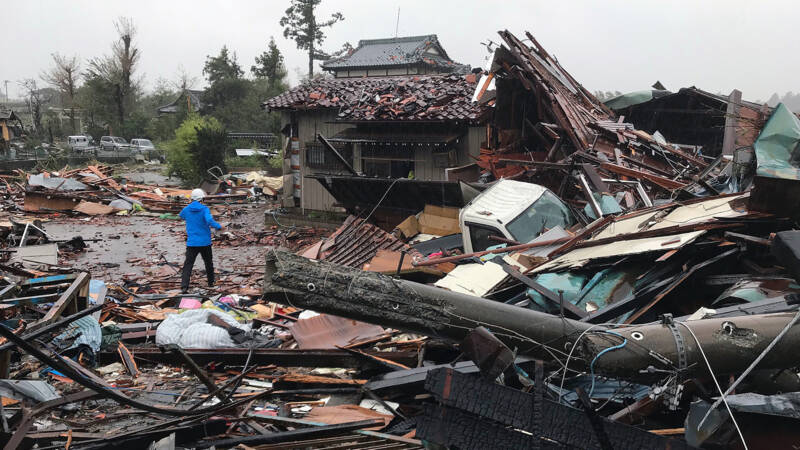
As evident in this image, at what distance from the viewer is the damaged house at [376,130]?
13.7m

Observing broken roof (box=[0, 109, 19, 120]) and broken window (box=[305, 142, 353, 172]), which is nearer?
broken window (box=[305, 142, 353, 172])

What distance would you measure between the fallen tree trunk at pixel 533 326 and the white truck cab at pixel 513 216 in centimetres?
458

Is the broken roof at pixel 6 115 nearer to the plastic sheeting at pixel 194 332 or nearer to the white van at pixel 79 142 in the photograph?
the white van at pixel 79 142

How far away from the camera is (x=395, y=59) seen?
33062 mm

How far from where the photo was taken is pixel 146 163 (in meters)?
33.3

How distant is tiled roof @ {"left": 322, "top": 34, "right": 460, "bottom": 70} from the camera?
108ft

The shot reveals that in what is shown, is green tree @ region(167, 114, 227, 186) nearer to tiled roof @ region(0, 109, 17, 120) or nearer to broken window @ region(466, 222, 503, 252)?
broken window @ region(466, 222, 503, 252)

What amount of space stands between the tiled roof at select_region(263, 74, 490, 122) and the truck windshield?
5136 mm

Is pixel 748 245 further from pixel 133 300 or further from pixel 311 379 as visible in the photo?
pixel 133 300

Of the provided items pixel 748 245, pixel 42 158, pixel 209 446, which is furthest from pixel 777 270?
pixel 42 158

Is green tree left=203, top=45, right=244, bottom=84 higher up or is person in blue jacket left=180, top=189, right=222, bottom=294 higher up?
green tree left=203, top=45, right=244, bottom=84

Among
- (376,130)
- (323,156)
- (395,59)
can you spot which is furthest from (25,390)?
(395,59)

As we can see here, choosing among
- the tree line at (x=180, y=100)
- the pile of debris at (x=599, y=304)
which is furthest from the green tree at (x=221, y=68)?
the pile of debris at (x=599, y=304)

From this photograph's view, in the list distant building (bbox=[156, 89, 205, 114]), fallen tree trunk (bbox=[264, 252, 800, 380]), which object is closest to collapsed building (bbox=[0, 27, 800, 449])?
fallen tree trunk (bbox=[264, 252, 800, 380])
